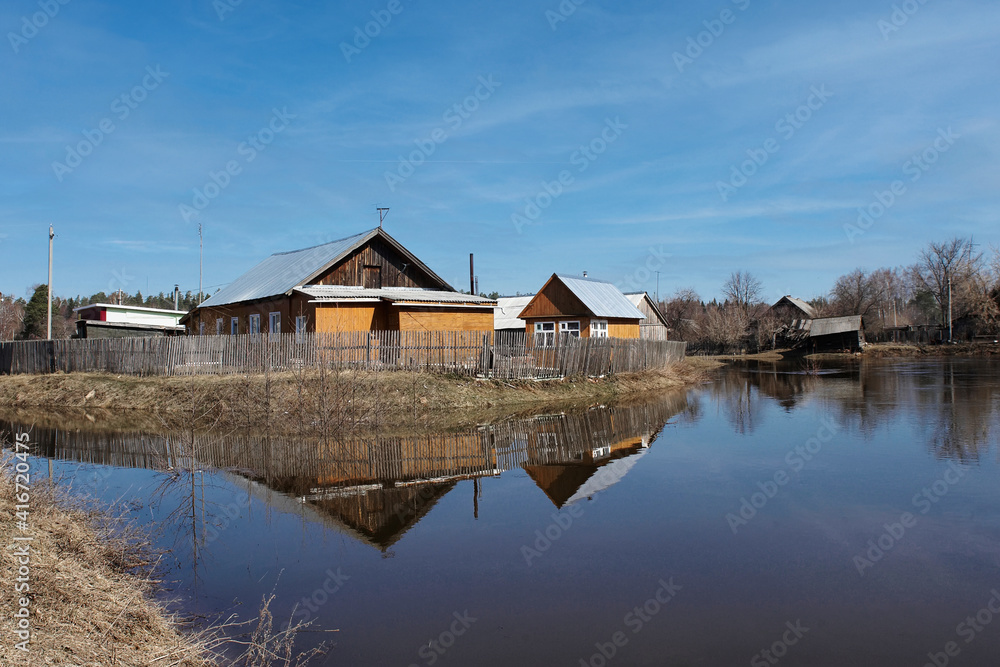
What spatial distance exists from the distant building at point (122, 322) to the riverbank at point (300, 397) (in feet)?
28.3

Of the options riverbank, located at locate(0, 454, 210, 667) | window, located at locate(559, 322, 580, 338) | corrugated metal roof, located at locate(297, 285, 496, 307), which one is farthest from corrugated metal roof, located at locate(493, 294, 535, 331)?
riverbank, located at locate(0, 454, 210, 667)

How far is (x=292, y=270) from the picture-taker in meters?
30.2

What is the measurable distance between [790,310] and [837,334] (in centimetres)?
2286

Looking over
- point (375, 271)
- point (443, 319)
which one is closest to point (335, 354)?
point (443, 319)

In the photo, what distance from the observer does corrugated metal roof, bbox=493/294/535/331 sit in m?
49.4

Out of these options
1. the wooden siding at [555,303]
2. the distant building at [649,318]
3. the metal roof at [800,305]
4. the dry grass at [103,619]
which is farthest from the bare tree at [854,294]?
the dry grass at [103,619]

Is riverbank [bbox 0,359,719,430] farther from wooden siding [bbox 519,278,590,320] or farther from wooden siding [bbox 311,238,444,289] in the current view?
wooden siding [bbox 519,278,590,320]

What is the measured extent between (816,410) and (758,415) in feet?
7.24

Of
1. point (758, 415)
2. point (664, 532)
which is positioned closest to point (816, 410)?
point (758, 415)

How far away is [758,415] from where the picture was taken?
19.8 metres

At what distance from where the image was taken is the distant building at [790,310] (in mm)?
82512

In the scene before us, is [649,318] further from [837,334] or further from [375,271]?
[375,271]

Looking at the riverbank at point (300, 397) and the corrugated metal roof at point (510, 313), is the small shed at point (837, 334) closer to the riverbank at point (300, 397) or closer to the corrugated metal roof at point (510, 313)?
the corrugated metal roof at point (510, 313)

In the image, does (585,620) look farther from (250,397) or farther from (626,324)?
→ (626,324)
